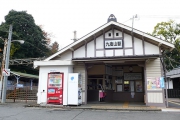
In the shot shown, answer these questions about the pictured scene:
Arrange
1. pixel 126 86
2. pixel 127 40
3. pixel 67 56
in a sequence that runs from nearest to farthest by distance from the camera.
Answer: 1. pixel 127 40
2. pixel 67 56
3. pixel 126 86

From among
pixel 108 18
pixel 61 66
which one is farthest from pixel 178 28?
pixel 61 66

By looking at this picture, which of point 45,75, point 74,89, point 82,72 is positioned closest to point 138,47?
point 82,72

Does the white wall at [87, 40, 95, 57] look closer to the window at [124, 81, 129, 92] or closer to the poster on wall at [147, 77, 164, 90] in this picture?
the poster on wall at [147, 77, 164, 90]

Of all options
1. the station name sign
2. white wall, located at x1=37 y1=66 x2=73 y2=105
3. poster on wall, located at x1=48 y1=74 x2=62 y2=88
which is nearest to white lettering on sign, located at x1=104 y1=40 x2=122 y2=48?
the station name sign

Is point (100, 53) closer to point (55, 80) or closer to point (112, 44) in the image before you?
point (112, 44)

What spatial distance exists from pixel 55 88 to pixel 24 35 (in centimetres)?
2406

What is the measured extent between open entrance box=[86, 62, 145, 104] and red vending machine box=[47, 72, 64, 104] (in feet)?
13.2

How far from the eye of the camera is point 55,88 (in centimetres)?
1251

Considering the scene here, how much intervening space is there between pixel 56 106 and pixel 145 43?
7426mm

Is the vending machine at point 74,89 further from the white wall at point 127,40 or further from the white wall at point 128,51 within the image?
the white wall at point 127,40

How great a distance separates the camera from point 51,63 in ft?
42.0

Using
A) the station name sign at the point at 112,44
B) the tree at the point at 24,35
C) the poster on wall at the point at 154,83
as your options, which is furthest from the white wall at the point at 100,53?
the tree at the point at 24,35

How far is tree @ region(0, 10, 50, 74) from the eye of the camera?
3209 cm

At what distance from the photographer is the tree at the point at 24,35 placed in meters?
32.1
